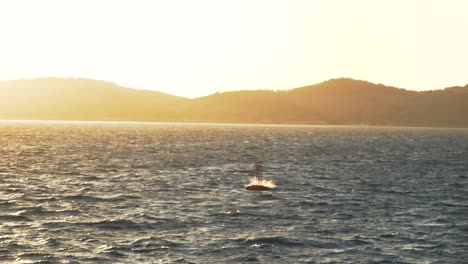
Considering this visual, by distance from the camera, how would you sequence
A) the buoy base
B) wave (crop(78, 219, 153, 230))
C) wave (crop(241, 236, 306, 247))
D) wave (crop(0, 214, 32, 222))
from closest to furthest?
wave (crop(241, 236, 306, 247)) → wave (crop(78, 219, 153, 230)) → wave (crop(0, 214, 32, 222)) → the buoy base

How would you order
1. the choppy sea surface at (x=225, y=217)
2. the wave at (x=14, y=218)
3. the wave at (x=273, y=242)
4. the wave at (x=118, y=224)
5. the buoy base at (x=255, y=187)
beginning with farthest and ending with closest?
the buoy base at (x=255, y=187) < the wave at (x=14, y=218) < the wave at (x=118, y=224) < the wave at (x=273, y=242) < the choppy sea surface at (x=225, y=217)

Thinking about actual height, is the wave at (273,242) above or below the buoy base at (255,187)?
below

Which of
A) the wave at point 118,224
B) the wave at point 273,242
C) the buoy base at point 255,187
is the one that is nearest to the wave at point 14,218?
the wave at point 118,224

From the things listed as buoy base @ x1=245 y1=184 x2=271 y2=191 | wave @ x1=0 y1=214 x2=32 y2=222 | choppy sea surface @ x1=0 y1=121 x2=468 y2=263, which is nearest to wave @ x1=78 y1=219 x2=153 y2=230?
choppy sea surface @ x1=0 y1=121 x2=468 y2=263

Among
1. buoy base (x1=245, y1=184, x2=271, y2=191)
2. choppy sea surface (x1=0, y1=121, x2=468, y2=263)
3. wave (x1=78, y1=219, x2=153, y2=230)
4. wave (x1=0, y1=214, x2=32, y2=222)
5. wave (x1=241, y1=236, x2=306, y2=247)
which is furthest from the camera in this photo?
buoy base (x1=245, y1=184, x2=271, y2=191)

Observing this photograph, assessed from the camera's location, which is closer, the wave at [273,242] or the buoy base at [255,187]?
the wave at [273,242]

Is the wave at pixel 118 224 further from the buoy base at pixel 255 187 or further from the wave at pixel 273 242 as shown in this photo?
the buoy base at pixel 255 187

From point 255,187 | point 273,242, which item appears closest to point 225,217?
point 273,242

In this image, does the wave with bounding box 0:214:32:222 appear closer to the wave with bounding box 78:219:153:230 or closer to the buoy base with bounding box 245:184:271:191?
the wave with bounding box 78:219:153:230

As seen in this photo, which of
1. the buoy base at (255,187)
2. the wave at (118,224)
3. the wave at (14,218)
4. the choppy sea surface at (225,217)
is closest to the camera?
the choppy sea surface at (225,217)

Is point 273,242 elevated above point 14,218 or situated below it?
below

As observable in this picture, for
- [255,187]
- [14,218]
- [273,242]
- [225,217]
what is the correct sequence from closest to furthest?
[273,242]
[14,218]
[225,217]
[255,187]

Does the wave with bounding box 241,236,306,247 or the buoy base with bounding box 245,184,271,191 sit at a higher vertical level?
the buoy base with bounding box 245,184,271,191

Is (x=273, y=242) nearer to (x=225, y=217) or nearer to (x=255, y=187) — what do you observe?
(x=225, y=217)
